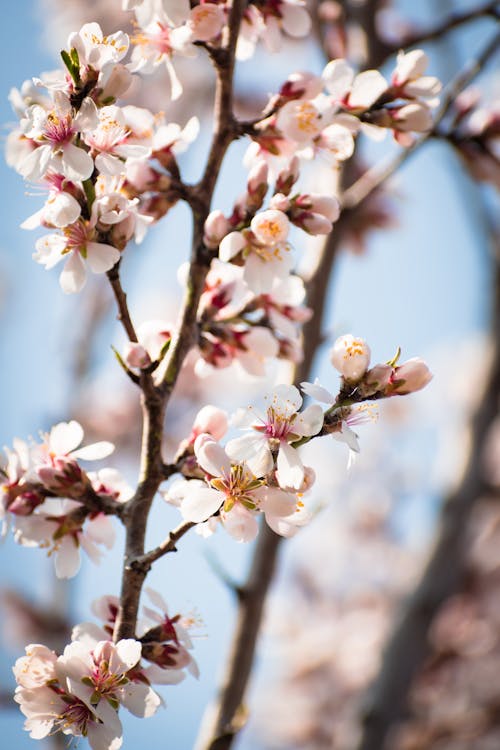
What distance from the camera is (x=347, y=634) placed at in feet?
15.4

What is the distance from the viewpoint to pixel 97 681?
0.63 m

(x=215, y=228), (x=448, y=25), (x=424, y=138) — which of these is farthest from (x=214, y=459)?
(x=448, y=25)

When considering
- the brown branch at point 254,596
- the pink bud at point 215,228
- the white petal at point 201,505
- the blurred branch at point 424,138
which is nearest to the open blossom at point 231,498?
the white petal at point 201,505

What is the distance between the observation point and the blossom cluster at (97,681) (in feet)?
2.06

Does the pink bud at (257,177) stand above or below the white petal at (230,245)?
above

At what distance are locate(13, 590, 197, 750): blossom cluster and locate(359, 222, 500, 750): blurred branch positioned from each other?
1417mm

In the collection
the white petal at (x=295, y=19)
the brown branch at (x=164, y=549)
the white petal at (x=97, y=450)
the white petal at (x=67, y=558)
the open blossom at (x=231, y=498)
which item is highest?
the white petal at (x=295, y=19)

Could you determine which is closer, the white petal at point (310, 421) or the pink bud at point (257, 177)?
the white petal at point (310, 421)

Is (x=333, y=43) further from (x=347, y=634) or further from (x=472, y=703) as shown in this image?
(x=347, y=634)

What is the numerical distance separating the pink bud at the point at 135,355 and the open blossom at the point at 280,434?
0.38ft

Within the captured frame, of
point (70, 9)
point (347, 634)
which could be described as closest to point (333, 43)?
point (70, 9)

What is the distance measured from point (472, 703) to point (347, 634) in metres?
1.31

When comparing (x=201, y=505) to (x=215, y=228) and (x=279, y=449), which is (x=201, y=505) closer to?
(x=279, y=449)

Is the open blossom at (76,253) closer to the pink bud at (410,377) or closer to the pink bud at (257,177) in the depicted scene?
the pink bud at (257,177)
